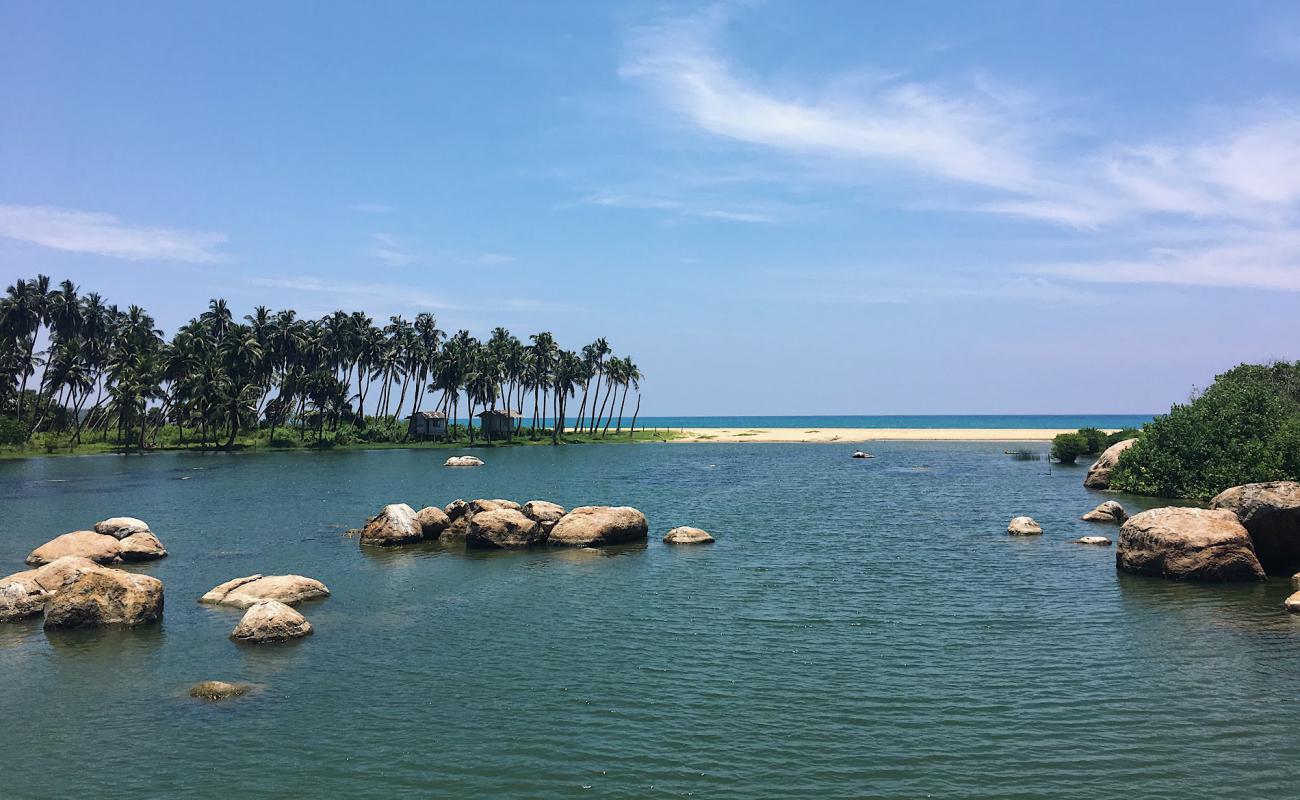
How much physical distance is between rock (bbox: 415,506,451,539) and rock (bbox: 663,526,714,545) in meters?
12.6

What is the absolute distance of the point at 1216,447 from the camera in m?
52.5

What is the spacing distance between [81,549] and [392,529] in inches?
534

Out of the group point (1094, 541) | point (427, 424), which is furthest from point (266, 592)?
point (427, 424)

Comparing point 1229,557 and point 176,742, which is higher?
point 1229,557

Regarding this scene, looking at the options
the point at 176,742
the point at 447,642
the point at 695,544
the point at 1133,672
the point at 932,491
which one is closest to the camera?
the point at 176,742

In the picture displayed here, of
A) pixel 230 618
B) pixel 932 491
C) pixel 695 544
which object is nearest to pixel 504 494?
pixel 695 544

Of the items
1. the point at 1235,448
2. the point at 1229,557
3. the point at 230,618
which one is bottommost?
the point at 230,618

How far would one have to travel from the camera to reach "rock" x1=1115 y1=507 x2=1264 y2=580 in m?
30.1

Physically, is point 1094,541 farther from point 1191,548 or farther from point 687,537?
point 687,537

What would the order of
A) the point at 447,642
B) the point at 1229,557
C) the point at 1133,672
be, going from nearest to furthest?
the point at 1133,672 < the point at 447,642 < the point at 1229,557

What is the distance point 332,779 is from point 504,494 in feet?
184

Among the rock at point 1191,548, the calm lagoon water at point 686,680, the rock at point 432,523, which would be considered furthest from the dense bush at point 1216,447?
the rock at point 432,523

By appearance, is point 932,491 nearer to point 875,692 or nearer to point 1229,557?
point 1229,557

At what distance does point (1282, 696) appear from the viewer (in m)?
18.2
